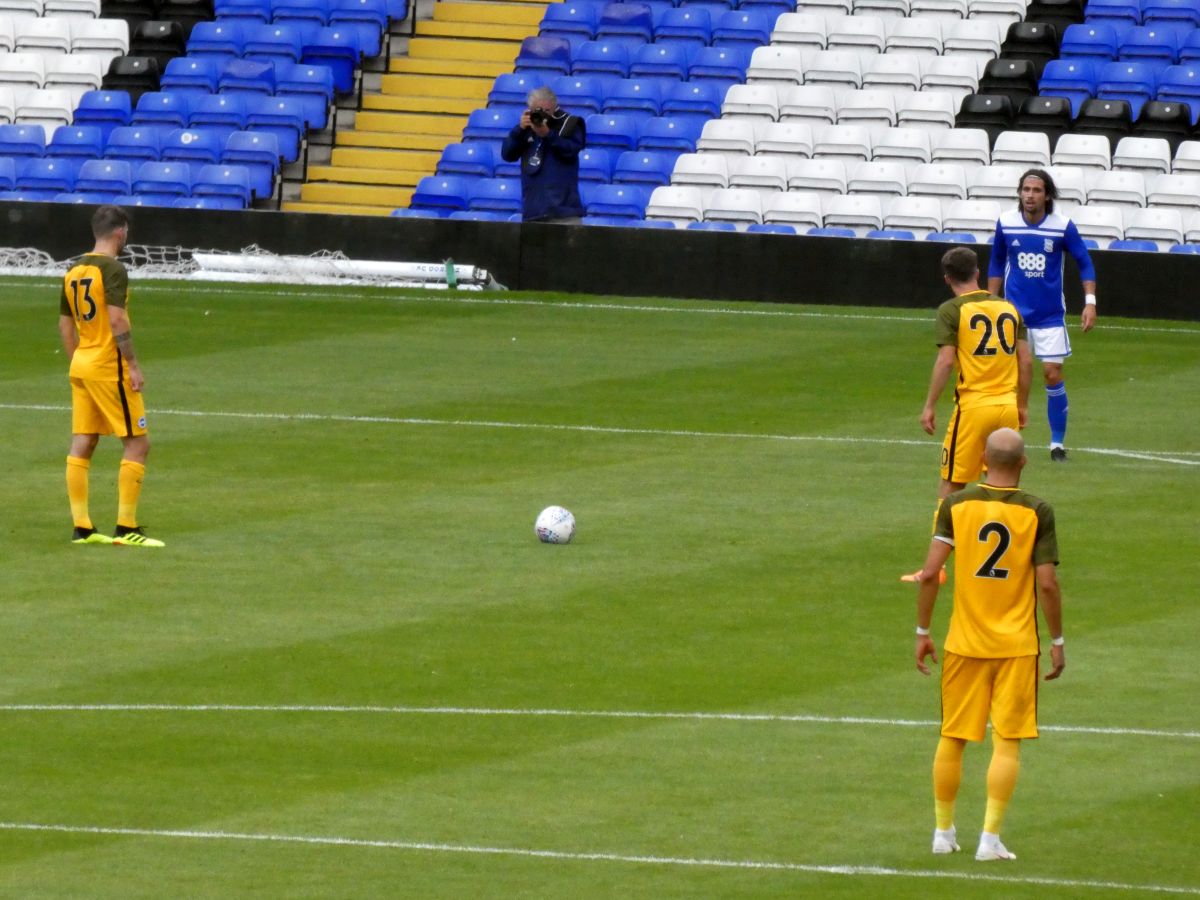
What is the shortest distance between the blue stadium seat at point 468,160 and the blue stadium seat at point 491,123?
16.5 inches

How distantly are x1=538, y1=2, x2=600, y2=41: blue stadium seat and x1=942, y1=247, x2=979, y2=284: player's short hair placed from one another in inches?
833

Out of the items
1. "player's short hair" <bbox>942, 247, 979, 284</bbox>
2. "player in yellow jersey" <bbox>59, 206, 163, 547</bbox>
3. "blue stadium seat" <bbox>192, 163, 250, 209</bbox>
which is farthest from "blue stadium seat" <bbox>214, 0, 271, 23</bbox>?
"player's short hair" <bbox>942, 247, 979, 284</bbox>

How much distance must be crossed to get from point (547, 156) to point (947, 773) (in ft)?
63.6

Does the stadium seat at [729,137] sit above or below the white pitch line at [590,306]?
above

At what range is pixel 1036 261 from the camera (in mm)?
17625

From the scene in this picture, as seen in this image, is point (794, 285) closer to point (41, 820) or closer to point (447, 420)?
point (447, 420)

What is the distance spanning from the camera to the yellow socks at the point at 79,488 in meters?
14.8

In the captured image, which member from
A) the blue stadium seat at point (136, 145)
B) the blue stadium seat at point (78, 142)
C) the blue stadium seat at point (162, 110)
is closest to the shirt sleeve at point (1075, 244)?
the blue stadium seat at point (136, 145)

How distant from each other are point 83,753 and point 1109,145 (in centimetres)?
2165

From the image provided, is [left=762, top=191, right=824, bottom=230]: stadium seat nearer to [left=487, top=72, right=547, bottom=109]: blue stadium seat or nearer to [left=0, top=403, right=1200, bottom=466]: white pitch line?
[left=487, top=72, right=547, bottom=109]: blue stadium seat

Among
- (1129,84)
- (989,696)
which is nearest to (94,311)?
(989,696)

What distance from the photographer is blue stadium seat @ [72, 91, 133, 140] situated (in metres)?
33.1

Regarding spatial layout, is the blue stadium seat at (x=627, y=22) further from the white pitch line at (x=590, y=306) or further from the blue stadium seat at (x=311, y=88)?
the white pitch line at (x=590, y=306)

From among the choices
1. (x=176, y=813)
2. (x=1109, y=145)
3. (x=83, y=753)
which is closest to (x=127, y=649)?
(x=83, y=753)
